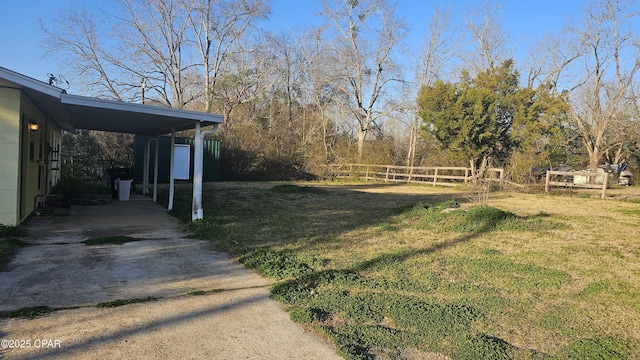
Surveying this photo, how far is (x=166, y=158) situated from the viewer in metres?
21.3

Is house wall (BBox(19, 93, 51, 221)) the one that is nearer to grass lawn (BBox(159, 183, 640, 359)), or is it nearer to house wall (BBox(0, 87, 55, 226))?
house wall (BBox(0, 87, 55, 226))

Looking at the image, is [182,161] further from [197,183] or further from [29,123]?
[197,183]

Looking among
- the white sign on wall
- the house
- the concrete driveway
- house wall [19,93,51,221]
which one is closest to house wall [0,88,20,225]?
the house

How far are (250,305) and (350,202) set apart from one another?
9.99 meters

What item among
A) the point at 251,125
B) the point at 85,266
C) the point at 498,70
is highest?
the point at 498,70

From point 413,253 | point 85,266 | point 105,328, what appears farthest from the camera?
point 413,253

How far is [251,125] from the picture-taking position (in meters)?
27.8

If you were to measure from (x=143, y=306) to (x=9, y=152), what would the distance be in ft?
17.2

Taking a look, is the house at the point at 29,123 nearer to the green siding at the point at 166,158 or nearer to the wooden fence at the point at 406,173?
the green siding at the point at 166,158

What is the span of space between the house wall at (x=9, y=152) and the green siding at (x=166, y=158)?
13.0 metres

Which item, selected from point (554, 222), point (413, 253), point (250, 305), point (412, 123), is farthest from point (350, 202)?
point (412, 123)

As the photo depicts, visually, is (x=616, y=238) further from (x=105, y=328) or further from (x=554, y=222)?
(x=105, y=328)

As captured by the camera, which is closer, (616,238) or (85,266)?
(85,266)

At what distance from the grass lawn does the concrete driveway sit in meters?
0.32
